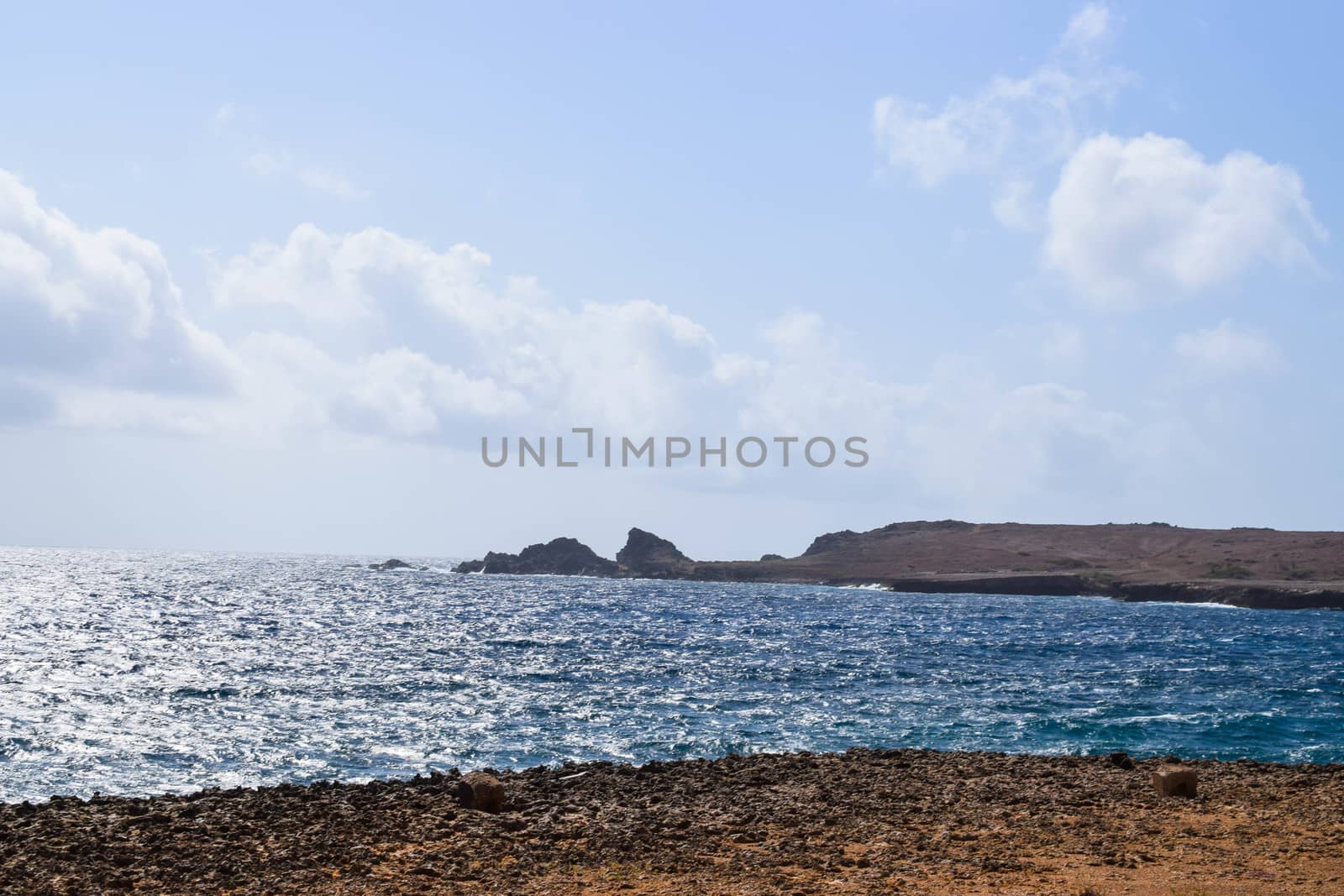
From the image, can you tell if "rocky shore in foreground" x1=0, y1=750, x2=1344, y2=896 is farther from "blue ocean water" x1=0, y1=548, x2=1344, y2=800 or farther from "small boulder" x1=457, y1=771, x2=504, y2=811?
"blue ocean water" x1=0, y1=548, x2=1344, y2=800

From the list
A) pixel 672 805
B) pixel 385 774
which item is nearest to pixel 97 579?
pixel 385 774

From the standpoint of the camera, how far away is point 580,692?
36.9m

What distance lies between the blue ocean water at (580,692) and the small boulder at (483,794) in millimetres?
7588

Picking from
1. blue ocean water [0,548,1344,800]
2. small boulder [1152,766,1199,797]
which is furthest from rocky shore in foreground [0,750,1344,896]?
blue ocean water [0,548,1344,800]

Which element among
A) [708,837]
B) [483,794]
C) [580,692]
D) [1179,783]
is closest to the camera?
[708,837]

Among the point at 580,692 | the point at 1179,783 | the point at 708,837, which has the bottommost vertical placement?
the point at 580,692

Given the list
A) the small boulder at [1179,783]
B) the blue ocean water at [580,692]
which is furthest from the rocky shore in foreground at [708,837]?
the blue ocean water at [580,692]

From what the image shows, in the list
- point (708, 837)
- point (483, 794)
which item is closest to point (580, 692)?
point (483, 794)

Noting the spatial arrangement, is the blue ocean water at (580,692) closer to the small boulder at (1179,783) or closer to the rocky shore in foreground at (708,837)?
the rocky shore in foreground at (708,837)

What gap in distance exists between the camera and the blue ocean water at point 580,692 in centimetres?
2602

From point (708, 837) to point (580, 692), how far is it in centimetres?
2312

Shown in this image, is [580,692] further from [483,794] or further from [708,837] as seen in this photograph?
[708,837]

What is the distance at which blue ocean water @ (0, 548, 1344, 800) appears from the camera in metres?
26.0

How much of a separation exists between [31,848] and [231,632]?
5075 cm
